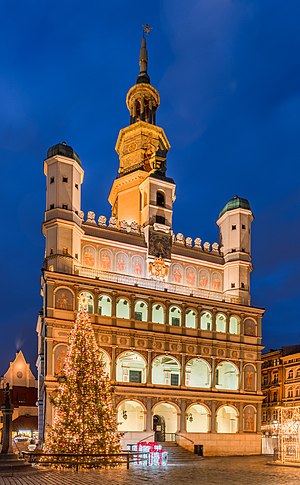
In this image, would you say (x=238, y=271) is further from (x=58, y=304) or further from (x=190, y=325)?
(x=58, y=304)

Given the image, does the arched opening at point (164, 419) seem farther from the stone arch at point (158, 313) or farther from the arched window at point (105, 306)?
the arched window at point (105, 306)

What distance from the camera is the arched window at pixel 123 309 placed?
50781mm

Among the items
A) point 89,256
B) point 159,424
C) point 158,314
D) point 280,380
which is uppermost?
point 89,256

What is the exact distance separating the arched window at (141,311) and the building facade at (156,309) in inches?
3.7

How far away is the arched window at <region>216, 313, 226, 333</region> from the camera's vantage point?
55906 mm

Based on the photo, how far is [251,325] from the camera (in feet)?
189

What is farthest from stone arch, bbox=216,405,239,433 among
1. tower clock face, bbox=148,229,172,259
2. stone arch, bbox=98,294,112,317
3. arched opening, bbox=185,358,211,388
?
tower clock face, bbox=148,229,172,259

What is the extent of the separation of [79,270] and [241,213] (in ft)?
65.3

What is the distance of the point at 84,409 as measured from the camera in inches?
1213

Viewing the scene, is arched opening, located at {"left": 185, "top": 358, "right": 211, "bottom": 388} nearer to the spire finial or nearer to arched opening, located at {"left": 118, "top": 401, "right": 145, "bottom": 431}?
arched opening, located at {"left": 118, "top": 401, "right": 145, "bottom": 431}

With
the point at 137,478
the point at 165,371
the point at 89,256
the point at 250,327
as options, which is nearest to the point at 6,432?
the point at 137,478

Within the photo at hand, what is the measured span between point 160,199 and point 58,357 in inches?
800

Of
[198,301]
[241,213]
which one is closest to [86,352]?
[198,301]

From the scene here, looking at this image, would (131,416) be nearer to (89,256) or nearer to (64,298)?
(64,298)
